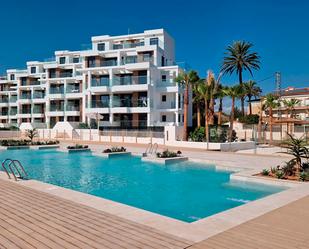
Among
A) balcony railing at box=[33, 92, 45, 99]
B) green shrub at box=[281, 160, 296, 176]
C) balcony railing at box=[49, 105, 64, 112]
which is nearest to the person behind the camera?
green shrub at box=[281, 160, 296, 176]

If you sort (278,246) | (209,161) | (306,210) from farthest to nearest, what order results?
1. (209,161)
2. (306,210)
3. (278,246)

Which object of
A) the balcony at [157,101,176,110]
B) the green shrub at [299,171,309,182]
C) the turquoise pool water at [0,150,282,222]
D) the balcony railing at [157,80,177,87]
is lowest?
the turquoise pool water at [0,150,282,222]

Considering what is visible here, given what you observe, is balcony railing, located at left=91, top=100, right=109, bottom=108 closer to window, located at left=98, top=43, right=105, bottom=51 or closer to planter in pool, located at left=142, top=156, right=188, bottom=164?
window, located at left=98, top=43, right=105, bottom=51

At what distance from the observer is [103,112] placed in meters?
40.8

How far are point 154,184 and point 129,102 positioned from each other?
27498 millimetres

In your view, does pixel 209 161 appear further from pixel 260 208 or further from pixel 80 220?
pixel 80 220

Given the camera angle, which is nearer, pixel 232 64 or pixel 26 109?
pixel 232 64

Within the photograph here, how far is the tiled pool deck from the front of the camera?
480 centimetres

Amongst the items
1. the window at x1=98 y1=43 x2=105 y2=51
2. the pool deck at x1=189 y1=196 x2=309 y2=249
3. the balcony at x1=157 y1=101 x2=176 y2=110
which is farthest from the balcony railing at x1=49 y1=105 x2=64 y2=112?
the pool deck at x1=189 y1=196 x2=309 y2=249

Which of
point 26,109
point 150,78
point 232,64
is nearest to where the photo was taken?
point 150,78

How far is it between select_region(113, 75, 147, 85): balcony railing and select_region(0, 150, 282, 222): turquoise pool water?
65.5 ft

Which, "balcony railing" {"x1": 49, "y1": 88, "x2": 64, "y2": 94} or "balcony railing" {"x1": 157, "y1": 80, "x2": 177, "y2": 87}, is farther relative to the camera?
"balcony railing" {"x1": 49, "y1": 88, "x2": 64, "y2": 94}

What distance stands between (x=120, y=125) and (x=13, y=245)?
35902 mm

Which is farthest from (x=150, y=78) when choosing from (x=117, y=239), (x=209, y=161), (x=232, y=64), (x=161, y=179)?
(x=117, y=239)
